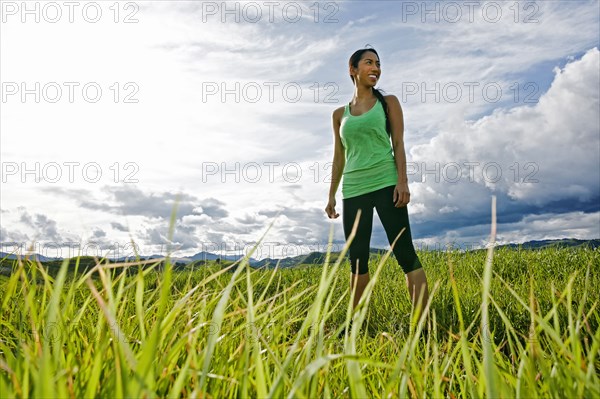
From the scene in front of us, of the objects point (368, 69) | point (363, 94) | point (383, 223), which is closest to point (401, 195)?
point (383, 223)

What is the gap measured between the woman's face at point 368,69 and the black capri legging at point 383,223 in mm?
1025

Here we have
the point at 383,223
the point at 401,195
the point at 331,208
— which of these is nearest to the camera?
the point at 401,195

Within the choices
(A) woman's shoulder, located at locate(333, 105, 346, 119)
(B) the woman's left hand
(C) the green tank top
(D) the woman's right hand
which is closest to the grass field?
(D) the woman's right hand

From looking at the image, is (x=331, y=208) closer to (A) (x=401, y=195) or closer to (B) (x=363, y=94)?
(A) (x=401, y=195)

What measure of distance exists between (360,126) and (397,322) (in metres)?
1.80

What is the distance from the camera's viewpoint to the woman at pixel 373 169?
4.43 meters

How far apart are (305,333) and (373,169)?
2.31 m

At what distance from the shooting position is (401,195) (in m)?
4.34

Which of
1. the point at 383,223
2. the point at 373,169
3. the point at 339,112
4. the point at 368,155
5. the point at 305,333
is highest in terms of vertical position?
the point at 339,112

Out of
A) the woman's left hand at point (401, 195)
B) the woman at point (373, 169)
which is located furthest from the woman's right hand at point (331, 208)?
the woman's left hand at point (401, 195)

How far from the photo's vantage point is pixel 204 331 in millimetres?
2652

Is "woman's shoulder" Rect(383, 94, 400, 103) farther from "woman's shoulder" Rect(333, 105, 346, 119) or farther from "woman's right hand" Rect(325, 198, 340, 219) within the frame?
"woman's right hand" Rect(325, 198, 340, 219)

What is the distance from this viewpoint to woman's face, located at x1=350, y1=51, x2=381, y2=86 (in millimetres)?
4777

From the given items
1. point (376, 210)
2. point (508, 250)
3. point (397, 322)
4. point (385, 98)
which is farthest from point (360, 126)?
point (508, 250)
